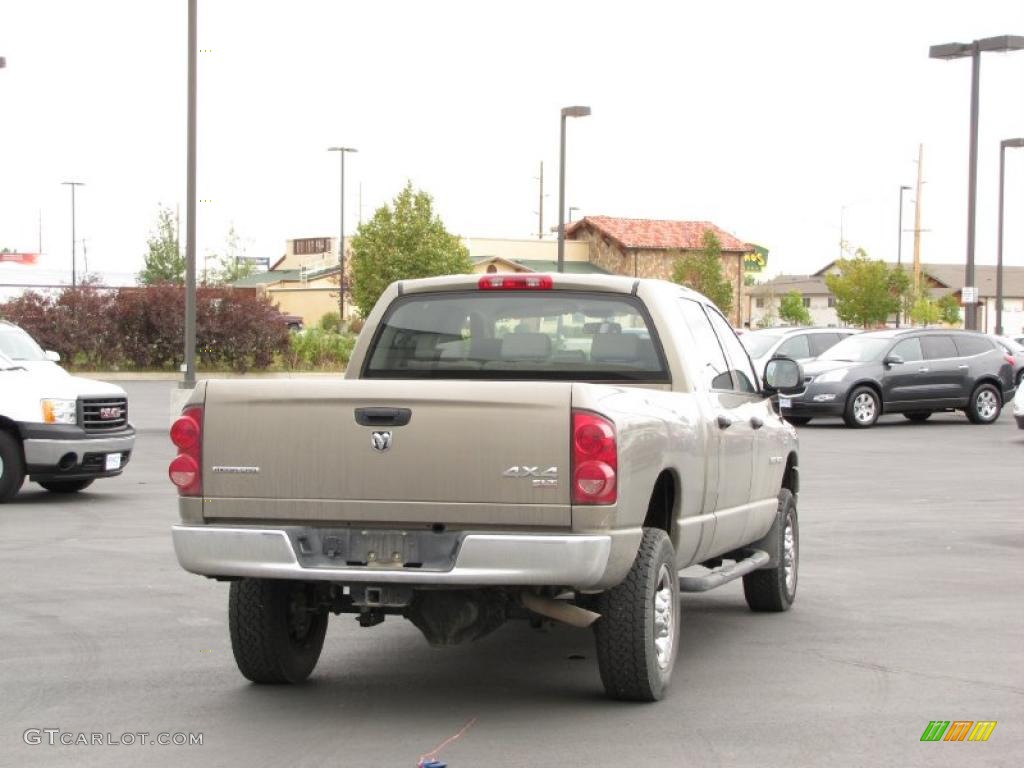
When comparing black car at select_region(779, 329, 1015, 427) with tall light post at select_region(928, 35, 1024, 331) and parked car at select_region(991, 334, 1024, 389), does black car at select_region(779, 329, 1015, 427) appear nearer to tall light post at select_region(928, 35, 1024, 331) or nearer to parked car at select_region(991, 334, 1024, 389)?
parked car at select_region(991, 334, 1024, 389)

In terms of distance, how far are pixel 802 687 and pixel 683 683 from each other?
0.56 m

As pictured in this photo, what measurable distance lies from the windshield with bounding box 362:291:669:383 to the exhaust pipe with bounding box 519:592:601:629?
5.39 ft

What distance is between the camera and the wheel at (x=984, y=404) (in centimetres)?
2953

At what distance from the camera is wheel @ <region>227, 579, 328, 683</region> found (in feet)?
24.1

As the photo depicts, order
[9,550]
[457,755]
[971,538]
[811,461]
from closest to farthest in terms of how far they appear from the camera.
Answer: [457,755]
[9,550]
[971,538]
[811,461]

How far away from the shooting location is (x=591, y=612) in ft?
22.7

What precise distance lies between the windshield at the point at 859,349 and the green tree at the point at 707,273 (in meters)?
37.3

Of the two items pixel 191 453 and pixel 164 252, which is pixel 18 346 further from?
pixel 164 252

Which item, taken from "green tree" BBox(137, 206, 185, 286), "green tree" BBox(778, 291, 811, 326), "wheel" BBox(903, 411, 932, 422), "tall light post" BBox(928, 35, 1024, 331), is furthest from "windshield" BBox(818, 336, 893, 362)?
"green tree" BBox(778, 291, 811, 326)

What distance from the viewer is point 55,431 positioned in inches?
610

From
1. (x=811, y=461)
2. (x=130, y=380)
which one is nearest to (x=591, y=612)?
(x=811, y=461)

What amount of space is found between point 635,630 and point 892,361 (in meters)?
22.7

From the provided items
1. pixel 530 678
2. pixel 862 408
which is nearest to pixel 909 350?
pixel 862 408

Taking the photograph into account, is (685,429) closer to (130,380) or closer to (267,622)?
(267,622)
